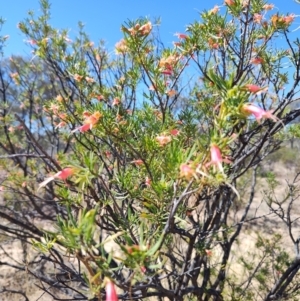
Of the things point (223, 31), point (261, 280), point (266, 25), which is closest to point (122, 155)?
point (223, 31)

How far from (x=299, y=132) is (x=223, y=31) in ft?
3.84

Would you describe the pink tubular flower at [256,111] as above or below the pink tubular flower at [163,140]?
below

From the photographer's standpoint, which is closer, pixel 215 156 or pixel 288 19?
pixel 215 156

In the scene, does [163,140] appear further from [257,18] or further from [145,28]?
[257,18]

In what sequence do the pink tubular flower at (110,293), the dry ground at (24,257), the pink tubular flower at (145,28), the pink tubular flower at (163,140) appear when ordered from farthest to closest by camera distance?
the dry ground at (24,257), the pink tubular flower at (145,28), the pink tubular flower at (163,140), the pink tubular flower at (110,293)

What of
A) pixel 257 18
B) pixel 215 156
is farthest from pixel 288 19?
pixel 215 156

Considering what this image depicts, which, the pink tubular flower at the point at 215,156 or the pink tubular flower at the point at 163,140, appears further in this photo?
the pink tubular flower at the point at 163,140

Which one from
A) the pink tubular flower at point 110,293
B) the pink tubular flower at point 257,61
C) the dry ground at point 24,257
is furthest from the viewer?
the dry ground at point 24,257

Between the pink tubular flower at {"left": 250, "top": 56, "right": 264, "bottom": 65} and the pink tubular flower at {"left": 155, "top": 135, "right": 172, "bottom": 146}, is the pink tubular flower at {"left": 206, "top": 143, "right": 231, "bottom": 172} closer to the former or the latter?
the pink tubular flower at {"left": 155, "top": 135, "right": 172, "bottom": 146}

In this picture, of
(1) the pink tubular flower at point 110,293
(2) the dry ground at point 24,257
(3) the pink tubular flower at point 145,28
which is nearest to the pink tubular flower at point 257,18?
(3) the pink tubular flower at point 145,28

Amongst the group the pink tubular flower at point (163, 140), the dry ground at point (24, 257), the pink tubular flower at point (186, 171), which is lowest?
the pink tubular flower at point (186, 171)

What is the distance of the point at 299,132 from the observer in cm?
295

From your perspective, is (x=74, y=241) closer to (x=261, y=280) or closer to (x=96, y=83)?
(x=96, y=83)

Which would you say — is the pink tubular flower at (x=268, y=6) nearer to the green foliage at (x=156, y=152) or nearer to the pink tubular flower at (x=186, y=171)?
the green foliage at (x=156, y=152)
